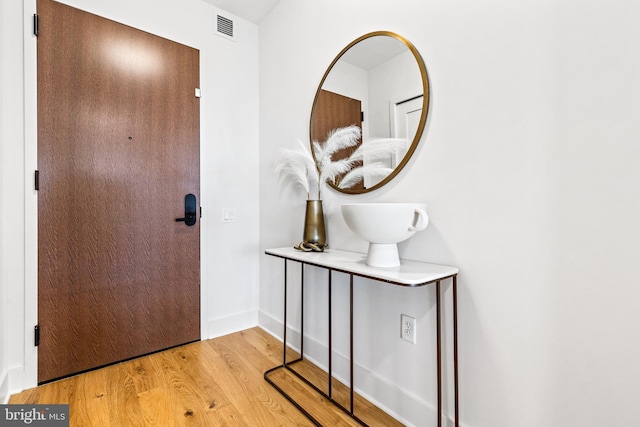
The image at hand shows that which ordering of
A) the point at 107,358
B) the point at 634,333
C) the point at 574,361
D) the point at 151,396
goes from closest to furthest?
the point at 634,333 < the point at 574,361 < the point at 151,396 < the point at 107,358

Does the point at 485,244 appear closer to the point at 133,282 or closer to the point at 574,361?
the point at 574,361

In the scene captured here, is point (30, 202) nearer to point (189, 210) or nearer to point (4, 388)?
point (189, 210)

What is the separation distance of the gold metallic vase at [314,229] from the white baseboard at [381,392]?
0.63m

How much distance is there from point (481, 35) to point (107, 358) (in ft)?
8.34

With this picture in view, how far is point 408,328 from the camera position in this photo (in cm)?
133

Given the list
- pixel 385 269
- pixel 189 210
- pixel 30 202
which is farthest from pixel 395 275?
pixel 30 202

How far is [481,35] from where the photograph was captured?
109 centimetres

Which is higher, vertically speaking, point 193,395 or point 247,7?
point 247,7

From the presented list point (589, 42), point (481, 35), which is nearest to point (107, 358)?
point (481, 35)

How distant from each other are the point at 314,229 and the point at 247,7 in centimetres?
181

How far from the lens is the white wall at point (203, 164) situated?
60.6 inches

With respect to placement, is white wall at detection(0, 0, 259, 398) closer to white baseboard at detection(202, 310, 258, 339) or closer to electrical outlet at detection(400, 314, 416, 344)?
white baseboard at detection(202, 310, 258, 339)

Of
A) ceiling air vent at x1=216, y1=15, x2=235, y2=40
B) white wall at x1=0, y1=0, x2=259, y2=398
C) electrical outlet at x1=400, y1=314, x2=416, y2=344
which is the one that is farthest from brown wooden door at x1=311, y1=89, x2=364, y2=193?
ceiling air vent at x1=216, y1=15, x2=235, y2=40

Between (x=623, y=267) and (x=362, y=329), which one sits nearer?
(x=623, y=267)
